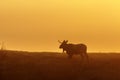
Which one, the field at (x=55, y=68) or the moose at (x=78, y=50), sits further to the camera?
the moose at (x=78, y=50)

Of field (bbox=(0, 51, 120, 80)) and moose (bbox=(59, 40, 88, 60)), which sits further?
moose (bbox=(59, 40, 88, 60))

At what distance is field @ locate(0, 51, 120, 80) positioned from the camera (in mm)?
33875

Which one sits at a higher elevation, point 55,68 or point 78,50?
point 78,50

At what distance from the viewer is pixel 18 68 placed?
121 ft

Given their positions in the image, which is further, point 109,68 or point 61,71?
point 109,68

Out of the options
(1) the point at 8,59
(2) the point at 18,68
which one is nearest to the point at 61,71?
(2) the point at 18,68

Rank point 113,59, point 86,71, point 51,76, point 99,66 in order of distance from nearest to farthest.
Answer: point 51,76 < point 86,71 < point 99,66 < point 113,59

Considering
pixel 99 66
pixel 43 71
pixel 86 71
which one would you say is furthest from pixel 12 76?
pixel 99 66

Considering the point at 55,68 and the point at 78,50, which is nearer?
the point at 55,68

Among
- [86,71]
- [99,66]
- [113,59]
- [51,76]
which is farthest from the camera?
[113,59]

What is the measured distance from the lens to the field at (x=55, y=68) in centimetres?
3388

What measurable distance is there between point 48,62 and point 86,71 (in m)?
5.00

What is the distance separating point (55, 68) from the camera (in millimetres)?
36750

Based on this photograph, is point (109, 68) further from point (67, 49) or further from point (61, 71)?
point (67, 49)
